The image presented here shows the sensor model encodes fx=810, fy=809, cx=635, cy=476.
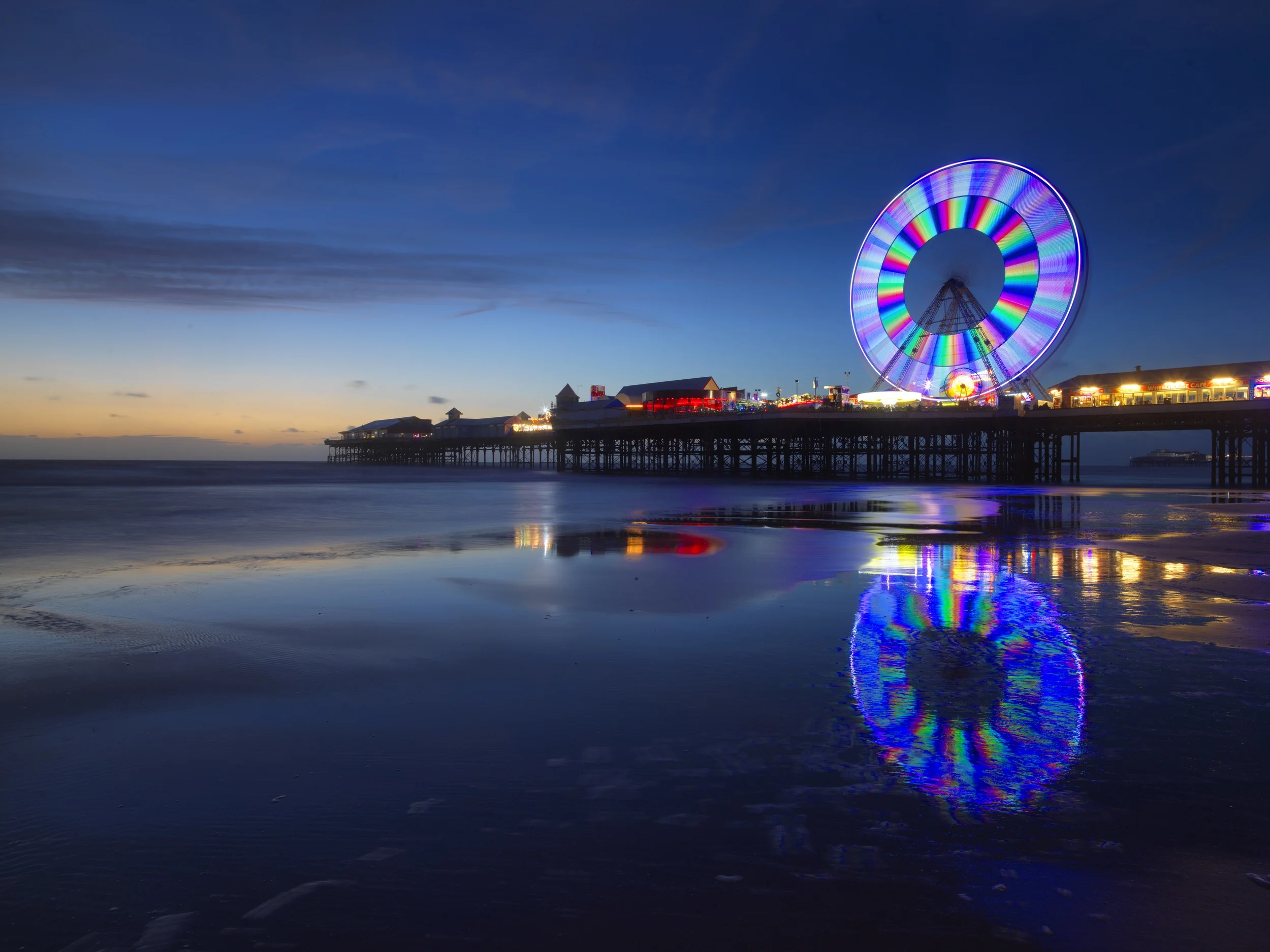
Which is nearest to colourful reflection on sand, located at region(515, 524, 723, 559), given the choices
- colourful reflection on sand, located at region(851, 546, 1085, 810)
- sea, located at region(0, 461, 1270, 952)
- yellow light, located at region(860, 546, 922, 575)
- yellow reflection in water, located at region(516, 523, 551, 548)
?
yellow reflection in water, located at region(516, 523, 551, 548)

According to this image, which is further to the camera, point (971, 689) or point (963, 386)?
point (963, 386)

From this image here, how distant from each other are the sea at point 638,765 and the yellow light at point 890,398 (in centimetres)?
5039

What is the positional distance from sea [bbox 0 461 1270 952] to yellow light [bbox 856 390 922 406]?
165 ft

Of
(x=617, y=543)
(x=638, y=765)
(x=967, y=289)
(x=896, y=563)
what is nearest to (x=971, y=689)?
(x=638, y=765)

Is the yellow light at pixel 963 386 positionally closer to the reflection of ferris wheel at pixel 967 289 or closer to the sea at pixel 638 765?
the reflection of ferris wheel at pixel 967 289

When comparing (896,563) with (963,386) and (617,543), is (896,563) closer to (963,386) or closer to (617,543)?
(617,543)

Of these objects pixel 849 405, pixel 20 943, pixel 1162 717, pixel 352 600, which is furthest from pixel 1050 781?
pixel 849 405

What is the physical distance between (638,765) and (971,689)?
2.77 m

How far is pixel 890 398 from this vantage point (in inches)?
2418

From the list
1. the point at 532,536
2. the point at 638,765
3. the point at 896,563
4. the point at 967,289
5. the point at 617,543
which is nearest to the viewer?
the point at 638,765

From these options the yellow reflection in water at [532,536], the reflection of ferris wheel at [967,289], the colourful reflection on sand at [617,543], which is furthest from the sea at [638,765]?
the reflection of ferris wheel at [967,289]

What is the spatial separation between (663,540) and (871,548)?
14.3ft

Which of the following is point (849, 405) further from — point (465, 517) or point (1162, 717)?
point (1162, 717)

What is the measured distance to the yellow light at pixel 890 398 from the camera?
59.2m
